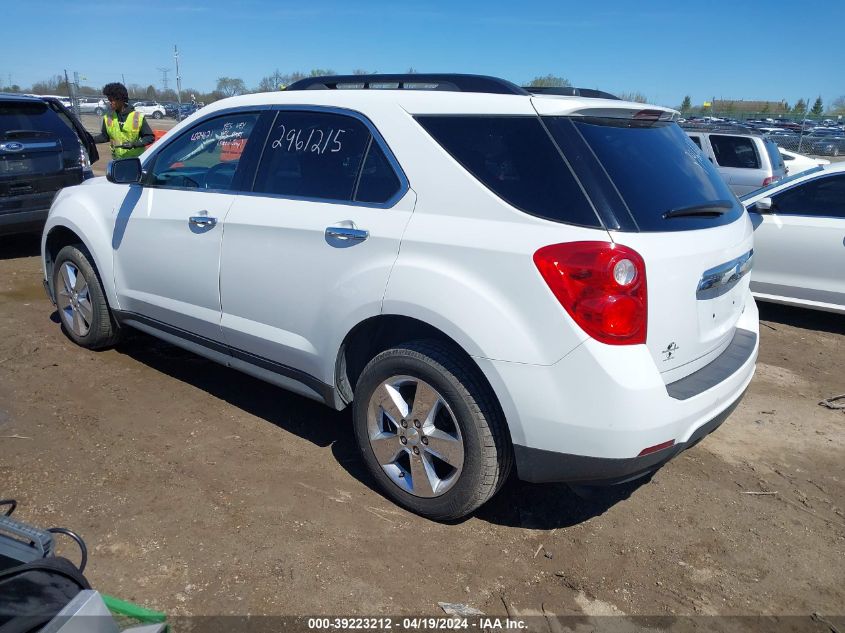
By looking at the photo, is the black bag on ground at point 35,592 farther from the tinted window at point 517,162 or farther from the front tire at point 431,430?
the tinted window at point 517,162

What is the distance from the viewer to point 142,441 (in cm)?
372

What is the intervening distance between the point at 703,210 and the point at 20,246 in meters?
8.68

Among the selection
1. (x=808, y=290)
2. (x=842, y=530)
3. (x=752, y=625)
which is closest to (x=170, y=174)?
(x=752, y=625)

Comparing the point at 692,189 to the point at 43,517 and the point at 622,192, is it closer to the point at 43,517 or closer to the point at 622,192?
the point at 622,192

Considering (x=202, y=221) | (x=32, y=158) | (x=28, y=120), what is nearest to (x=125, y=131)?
(x=32, y=158)

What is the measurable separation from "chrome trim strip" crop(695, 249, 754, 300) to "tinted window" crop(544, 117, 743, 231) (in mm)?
192

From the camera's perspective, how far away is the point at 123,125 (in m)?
7.29

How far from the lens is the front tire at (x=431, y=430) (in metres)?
2.75

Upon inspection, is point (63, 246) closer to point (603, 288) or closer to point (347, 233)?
point (347, 233)

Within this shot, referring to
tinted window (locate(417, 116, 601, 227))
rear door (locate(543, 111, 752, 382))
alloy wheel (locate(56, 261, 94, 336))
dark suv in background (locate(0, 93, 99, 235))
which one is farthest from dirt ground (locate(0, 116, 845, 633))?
dark suv in background (locate(0, 93, 99, 235))

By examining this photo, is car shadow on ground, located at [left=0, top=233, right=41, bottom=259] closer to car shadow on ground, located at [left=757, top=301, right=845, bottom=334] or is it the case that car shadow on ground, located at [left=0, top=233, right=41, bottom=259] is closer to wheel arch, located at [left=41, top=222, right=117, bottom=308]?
wheel arch, located at [left=41, top=222, right=117, bottom=308]

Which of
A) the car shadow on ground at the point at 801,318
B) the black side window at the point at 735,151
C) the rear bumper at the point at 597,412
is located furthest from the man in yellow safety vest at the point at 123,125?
the black side window at the point at 735,151

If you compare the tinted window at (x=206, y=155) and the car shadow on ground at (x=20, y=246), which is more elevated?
the tinted window at (x=206, y=155)

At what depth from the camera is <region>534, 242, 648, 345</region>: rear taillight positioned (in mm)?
2443
